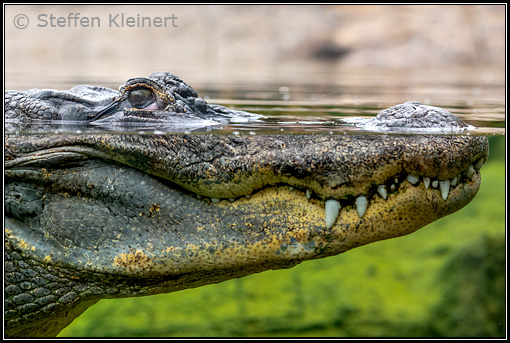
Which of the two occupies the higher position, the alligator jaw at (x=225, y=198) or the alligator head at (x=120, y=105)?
the alligator head at (x=120, y=105)

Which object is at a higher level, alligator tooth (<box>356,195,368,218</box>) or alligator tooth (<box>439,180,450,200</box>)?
alligator tooth (<box>439,180,450,200</box>)

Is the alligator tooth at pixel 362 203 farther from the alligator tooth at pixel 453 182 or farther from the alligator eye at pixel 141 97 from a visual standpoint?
the alligator eye at pixel 141 97

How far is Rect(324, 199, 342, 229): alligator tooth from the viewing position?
8.59 ft

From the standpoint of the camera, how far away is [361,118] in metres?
3.95

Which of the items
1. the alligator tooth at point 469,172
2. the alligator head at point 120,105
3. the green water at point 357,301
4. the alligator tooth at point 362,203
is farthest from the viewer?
the green water at point 357,301

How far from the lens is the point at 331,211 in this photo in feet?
8.59

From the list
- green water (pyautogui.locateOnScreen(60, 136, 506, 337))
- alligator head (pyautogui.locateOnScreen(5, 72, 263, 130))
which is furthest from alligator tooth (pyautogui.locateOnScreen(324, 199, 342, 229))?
green water (pyautogui.locateOnScreen(60, 136, 506, 337))

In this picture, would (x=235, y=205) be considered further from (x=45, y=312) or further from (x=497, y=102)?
(x=497, y=102)

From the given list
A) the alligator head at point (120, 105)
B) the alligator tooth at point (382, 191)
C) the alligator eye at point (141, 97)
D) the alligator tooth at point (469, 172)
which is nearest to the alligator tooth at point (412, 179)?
the alligator tooth at point (382, 191)

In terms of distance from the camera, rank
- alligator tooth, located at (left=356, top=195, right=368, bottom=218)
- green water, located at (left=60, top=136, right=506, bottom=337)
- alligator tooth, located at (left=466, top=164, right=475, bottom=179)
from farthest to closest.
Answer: green water, located at (left=60, top=136, right=506, bottom=337)
alligator tooth, located at (left=466, top=164, right=475, bottom=179)
alligator tooth, located at (left=356, top=195, right=368, bottom=218)

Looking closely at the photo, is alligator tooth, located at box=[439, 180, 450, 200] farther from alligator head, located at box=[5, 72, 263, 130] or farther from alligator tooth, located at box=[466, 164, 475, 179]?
alligator head, located at box=[5, 72, 263, 130]

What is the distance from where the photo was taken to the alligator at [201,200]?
2611mm

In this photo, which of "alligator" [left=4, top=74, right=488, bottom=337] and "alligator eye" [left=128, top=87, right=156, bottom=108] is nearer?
"alligator" [left=4, top=74, right=488, bottom=337]

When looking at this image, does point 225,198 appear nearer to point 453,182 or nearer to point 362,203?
point 362,203
